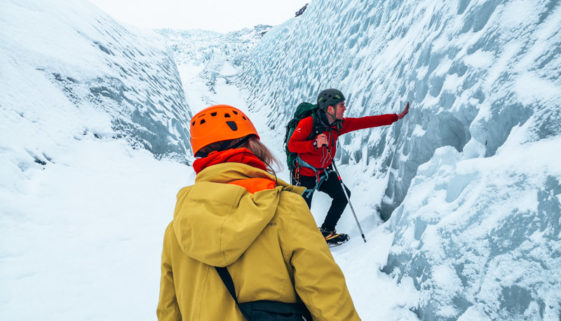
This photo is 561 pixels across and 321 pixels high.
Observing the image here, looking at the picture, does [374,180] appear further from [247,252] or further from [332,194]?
[247,252]

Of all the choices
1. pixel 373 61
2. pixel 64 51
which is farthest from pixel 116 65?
pixel 373 61

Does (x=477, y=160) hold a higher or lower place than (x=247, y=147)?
lower

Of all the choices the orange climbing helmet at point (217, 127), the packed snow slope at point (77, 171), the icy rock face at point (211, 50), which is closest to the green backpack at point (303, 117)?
the orange climbing helmet at point (217, 127)

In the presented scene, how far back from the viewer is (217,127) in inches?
52.7

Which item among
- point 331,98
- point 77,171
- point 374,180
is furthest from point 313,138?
point 77,171

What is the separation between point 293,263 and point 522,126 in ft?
5.71

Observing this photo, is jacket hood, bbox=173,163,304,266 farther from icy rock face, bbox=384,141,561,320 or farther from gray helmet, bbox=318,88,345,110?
gray helmet, bbox=318,88,345,110

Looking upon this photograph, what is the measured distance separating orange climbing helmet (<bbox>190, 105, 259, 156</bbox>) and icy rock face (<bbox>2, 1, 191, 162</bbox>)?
14.6 feet

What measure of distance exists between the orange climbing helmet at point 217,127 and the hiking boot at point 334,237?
226cm

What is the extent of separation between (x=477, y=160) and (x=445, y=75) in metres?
1.19

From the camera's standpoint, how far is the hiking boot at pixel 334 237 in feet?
10.9

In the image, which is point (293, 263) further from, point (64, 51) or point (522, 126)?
point (64, 51)

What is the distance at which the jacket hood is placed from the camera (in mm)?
923

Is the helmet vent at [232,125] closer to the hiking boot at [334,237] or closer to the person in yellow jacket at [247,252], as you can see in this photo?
the person in yellow jacket at [247,252]
